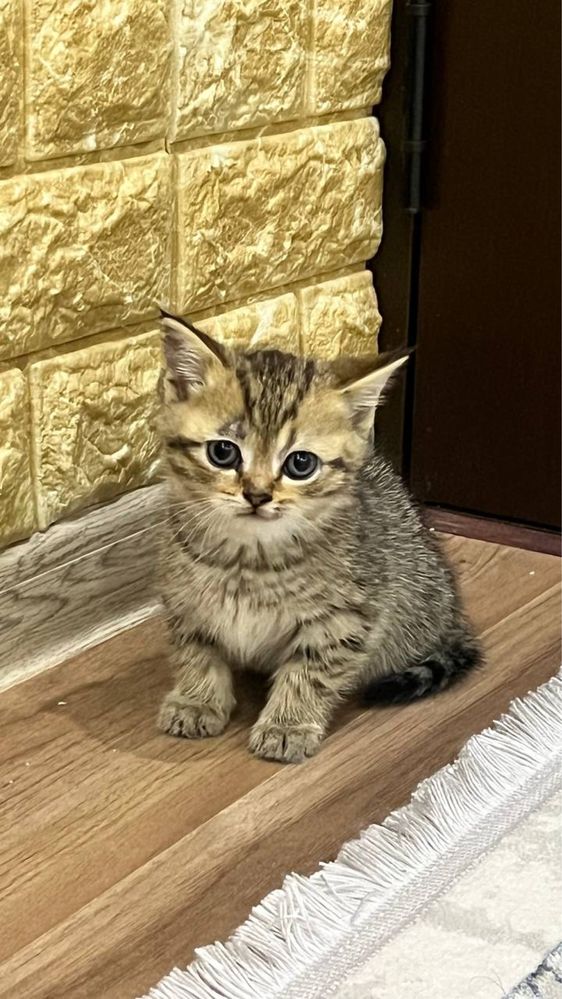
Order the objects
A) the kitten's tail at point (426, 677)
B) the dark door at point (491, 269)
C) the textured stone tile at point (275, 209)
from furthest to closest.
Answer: the dark door at point (491, 269) → the textured stone tile at point (275, 209) → the kitten's tail at point (426, 677)

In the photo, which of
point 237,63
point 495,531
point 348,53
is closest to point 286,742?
point 495,531

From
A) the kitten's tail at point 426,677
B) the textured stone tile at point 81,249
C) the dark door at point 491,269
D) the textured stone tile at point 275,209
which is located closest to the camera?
the textured stone tile at point 81,249

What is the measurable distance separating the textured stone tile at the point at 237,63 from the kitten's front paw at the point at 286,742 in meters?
0.82

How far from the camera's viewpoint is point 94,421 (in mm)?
1924

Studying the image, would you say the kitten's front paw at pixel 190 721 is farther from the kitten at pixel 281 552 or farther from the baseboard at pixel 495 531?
the baseboard at pixel 495 531

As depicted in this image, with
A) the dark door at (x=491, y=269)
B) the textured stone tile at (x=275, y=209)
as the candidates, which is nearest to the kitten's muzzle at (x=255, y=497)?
the textured stone tile at (x=275, y=209)

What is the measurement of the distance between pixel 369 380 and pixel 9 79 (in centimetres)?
55

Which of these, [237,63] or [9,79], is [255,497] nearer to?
[9,79]

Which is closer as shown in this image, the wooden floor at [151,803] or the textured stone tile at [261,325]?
the wooden floor at [151,803]

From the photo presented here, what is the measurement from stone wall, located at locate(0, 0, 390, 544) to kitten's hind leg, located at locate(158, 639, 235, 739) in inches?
10.9

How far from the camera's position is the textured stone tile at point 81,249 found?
5.68ft

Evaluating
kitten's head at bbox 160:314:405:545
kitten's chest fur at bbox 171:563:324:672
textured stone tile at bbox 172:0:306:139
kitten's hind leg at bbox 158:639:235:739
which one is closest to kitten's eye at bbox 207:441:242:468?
kitten's head at bbox 160:314:405:545

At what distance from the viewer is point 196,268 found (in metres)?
2.02

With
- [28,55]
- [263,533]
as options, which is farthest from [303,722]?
[28,55]
